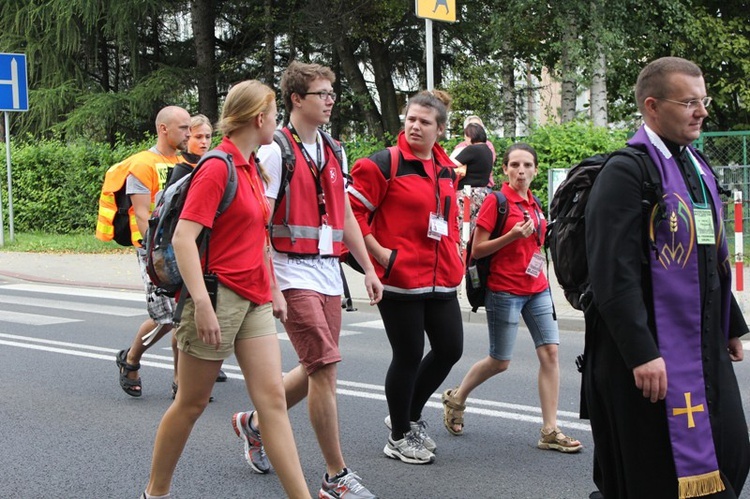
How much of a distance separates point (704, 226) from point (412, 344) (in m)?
2.22

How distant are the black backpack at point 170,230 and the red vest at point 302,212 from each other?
0.60 metres

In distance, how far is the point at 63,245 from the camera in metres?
21.2

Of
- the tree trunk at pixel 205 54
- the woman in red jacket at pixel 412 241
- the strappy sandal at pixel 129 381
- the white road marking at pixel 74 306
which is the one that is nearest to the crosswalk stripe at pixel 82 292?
the white road marking at pixel 74 306

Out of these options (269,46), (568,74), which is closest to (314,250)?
(568,74)

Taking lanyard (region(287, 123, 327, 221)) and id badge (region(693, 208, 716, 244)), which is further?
lanyard (region(287, 123, 327, 221))

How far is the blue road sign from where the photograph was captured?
20125mm

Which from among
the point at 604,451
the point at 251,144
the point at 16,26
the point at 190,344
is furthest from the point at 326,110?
the point at 16,26

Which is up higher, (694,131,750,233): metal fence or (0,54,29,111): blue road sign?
(0,54,29,111): blue road sign

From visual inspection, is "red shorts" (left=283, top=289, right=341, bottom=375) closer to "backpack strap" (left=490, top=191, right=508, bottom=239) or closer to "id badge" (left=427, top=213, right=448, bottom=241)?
"id badge" (left=427, top=213, right=448, bottom=241)

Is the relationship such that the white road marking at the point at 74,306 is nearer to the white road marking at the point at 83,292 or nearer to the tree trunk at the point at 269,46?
the white road marking at the point at 83,292

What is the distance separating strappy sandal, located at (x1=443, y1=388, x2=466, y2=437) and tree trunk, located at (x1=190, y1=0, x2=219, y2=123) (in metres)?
22.1

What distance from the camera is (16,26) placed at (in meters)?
28.8

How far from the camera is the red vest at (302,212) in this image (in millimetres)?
4637

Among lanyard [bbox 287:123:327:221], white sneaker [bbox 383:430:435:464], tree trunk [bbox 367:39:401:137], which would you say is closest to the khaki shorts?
lanyard [bbox 287:123:327:221]
